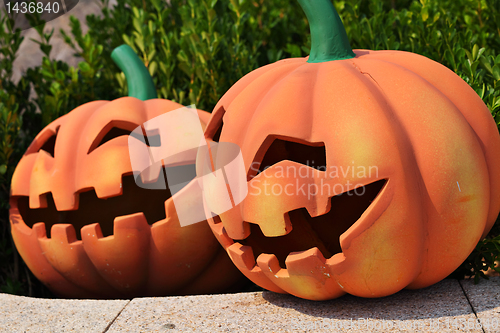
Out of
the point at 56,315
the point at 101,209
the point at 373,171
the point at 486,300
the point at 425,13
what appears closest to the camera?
the point at 373,171

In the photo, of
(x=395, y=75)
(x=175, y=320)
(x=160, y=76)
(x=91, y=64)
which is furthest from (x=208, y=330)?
(x=91, y=64)

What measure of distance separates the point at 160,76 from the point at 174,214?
1.49 metres

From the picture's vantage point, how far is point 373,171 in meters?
1.73

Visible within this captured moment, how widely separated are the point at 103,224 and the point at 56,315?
0.70 m

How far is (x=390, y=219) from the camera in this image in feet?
5.72

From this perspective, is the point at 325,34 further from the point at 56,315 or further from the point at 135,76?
the point at 56,315

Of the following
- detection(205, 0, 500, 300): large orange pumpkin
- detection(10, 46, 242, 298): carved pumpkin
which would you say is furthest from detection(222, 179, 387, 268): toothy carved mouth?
detection(10, 46, 242, 298): carved pumpkin

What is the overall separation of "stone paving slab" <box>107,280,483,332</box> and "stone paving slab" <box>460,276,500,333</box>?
0.03m

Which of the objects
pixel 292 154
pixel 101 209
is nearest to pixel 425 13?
pixel 292 154

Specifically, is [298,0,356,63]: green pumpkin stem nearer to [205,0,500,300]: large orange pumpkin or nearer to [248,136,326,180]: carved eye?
[205,0,500,300]: large orange pumpkin

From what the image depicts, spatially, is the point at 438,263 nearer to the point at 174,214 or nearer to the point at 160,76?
the point at 174,214

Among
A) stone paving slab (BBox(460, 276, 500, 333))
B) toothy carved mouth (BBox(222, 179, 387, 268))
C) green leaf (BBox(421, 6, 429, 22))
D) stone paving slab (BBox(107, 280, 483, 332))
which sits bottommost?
stone paving slab (BBox(460, 276, 500, 333))

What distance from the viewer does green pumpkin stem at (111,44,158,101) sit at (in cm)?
293

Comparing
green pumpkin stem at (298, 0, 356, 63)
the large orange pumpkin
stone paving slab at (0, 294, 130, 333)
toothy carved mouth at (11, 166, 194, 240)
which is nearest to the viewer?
the large orange pumpkin
